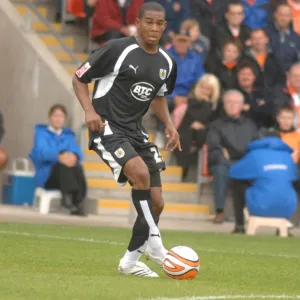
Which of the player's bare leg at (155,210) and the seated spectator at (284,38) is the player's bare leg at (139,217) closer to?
the player's bare leg at (155,210)

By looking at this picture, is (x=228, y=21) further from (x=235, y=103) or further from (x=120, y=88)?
(x=120, y=88)

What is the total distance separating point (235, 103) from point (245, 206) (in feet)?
6.02

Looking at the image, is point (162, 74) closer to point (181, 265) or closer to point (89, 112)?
point (89, 112)

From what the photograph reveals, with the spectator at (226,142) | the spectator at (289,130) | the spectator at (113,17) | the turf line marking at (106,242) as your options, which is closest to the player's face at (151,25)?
the turf line marking at (106,242)

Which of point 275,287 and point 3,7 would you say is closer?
point 275,287

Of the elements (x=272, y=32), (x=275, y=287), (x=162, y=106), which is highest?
(x=272, y=32)

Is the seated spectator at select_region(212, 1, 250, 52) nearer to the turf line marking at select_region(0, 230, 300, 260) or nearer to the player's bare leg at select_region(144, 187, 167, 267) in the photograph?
the turf line marking at select_region(0, 230, 300, 260)

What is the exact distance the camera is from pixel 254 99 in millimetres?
19672

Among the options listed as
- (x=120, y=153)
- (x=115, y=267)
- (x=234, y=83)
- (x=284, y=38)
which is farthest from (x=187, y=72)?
(x=120, y=153)

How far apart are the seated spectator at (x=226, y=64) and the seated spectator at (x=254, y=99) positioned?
0.57 feet

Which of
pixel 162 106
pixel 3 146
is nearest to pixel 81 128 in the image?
pixel 3 146

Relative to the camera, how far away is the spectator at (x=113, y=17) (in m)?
20.9

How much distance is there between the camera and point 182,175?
790 inches

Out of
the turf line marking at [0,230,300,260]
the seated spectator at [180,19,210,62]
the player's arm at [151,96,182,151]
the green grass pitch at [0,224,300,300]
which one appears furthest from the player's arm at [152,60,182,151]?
the seated spectator at [180,19,210,62]
